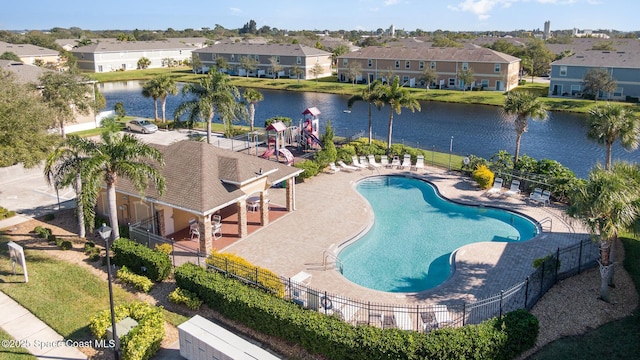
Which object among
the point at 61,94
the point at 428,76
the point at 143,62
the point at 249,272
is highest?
the point at 143,62

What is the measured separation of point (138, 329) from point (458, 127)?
5148 centimetres

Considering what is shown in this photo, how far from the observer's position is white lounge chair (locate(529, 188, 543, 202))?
30.9m

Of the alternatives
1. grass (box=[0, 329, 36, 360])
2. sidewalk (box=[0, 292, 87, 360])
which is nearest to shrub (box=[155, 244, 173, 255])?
sidewalk (box=[0, 292, 87, 360])

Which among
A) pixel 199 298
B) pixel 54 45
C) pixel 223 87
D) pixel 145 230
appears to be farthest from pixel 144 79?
pixel 199 298

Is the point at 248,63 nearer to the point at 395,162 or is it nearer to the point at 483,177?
the point at 395,162

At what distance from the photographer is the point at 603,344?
55.0 ft

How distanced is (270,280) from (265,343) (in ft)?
8.25

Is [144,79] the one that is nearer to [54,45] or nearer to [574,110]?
[54,45]

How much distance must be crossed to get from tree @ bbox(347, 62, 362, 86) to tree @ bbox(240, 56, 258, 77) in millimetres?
22900

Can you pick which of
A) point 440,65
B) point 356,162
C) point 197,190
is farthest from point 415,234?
point 440,65

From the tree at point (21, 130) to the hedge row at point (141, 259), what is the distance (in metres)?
8.19

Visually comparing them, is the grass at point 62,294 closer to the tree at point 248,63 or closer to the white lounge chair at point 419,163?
the white lounge chair at point 419,163

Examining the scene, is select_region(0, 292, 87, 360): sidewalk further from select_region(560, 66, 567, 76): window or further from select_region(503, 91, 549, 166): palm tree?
select_region(560, 66, 567, 76): window

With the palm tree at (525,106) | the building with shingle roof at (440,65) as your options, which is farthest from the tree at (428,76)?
the palm tree at (525,106)
